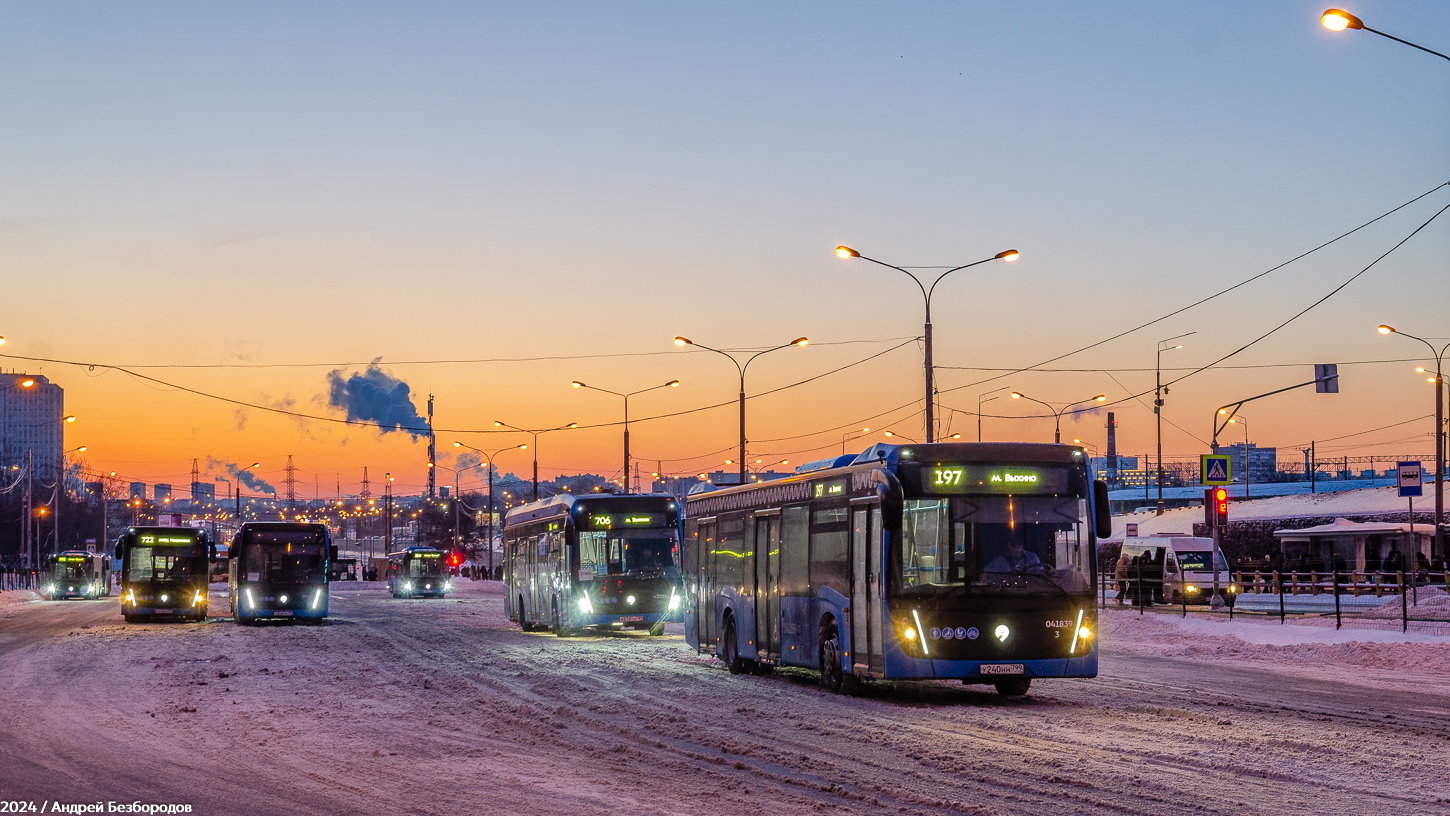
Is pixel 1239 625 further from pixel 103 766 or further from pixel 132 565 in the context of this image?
pixel 132 565

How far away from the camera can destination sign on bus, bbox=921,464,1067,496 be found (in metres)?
16.7

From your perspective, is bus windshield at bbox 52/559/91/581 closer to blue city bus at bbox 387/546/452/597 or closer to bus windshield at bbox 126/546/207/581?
blue city bus at bbox 387/546/452/597

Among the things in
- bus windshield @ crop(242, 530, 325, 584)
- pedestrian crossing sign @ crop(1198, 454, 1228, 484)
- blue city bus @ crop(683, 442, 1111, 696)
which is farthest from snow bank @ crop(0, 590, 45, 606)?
blue city bus @ crop(683, 442, 1111, 696)

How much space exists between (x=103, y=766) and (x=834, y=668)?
9138 mm

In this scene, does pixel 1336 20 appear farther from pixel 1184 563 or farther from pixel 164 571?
pixel 164 571

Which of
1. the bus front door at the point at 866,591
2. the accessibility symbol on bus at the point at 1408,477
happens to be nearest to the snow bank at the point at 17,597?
the accessibility symbol on bus at the point at 1408,477

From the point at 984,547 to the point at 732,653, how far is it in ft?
22.1

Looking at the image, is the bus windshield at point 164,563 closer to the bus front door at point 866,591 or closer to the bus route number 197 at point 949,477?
the bus front door at point 866,591

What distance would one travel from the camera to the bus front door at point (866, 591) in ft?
55.3

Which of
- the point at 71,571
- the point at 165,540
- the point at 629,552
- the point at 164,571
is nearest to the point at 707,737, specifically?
the point at 629,552

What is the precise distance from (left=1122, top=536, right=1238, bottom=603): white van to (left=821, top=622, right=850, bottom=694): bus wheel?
3047 centimetres

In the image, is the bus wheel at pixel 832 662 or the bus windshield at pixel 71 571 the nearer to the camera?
the bus wheel at pixel 832 662

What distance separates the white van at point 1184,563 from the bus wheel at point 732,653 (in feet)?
89.9

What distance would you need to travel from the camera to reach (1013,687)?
1781 cm
